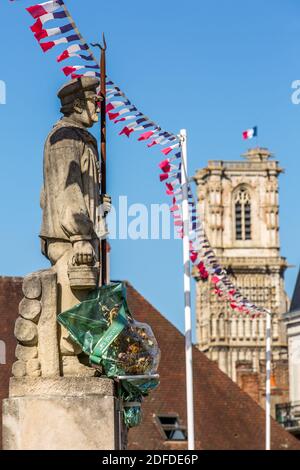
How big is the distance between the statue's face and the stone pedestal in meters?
2.54

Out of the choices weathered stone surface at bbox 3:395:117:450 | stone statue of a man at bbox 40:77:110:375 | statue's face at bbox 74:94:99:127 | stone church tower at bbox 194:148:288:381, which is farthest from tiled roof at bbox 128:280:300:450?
stone church tower at bbox 194:148:288:381

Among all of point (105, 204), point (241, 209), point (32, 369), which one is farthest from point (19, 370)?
point (241, 209)

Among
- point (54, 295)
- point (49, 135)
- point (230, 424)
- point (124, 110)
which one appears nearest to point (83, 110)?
point (49, 135)

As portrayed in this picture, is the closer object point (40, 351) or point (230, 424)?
point (40, 351)

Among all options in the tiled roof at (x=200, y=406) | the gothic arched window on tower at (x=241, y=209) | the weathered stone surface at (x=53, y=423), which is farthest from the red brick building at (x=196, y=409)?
the gothic arched window on tower at (x=241, y=209)

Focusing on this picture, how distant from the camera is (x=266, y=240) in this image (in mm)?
194250

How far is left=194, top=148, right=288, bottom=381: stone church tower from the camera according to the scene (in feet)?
618

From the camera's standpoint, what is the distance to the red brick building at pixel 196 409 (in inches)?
2296

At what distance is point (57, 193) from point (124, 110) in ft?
32.2

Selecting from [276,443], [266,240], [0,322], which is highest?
[266,240]

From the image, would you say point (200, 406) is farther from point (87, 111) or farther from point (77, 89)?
point (77, 89)

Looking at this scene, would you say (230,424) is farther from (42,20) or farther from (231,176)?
(231,176)

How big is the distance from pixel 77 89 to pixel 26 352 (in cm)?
252
